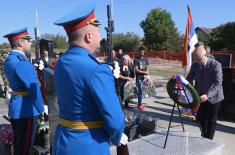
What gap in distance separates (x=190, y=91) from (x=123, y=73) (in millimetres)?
5782

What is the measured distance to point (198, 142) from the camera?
495cm

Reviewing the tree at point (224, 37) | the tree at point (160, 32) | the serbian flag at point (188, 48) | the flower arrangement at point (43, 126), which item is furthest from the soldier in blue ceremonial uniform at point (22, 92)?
the tree at point (160, 32)

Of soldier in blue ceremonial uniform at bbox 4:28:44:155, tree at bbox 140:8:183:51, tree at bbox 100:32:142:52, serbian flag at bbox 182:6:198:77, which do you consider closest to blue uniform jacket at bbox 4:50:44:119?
soldier in blue ceremonial uniform at bbox 4:28:44:155

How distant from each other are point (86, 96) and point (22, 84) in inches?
→ 90.8

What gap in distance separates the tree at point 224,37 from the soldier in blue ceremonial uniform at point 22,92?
4133cm

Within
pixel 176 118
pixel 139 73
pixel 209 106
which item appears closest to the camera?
pixel 209 106

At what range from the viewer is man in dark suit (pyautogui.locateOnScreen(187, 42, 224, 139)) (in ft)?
16.7

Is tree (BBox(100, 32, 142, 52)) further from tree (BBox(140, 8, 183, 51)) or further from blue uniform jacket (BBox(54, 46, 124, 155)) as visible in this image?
blue uniform jacket (BBox(54, 46, 124, 155))

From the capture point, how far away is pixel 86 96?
7.38ft

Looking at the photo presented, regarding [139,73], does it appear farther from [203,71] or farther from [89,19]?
[89,19]

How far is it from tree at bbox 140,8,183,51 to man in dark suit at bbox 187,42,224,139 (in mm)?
50707

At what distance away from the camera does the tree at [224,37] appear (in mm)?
43775

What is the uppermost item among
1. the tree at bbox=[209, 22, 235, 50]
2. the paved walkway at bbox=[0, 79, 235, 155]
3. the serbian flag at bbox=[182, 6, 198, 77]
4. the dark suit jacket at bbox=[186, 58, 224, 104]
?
the tree at bbox=[209, 22, 235, 50]

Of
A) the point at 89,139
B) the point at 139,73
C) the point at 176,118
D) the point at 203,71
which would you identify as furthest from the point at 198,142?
the point at 139,73
